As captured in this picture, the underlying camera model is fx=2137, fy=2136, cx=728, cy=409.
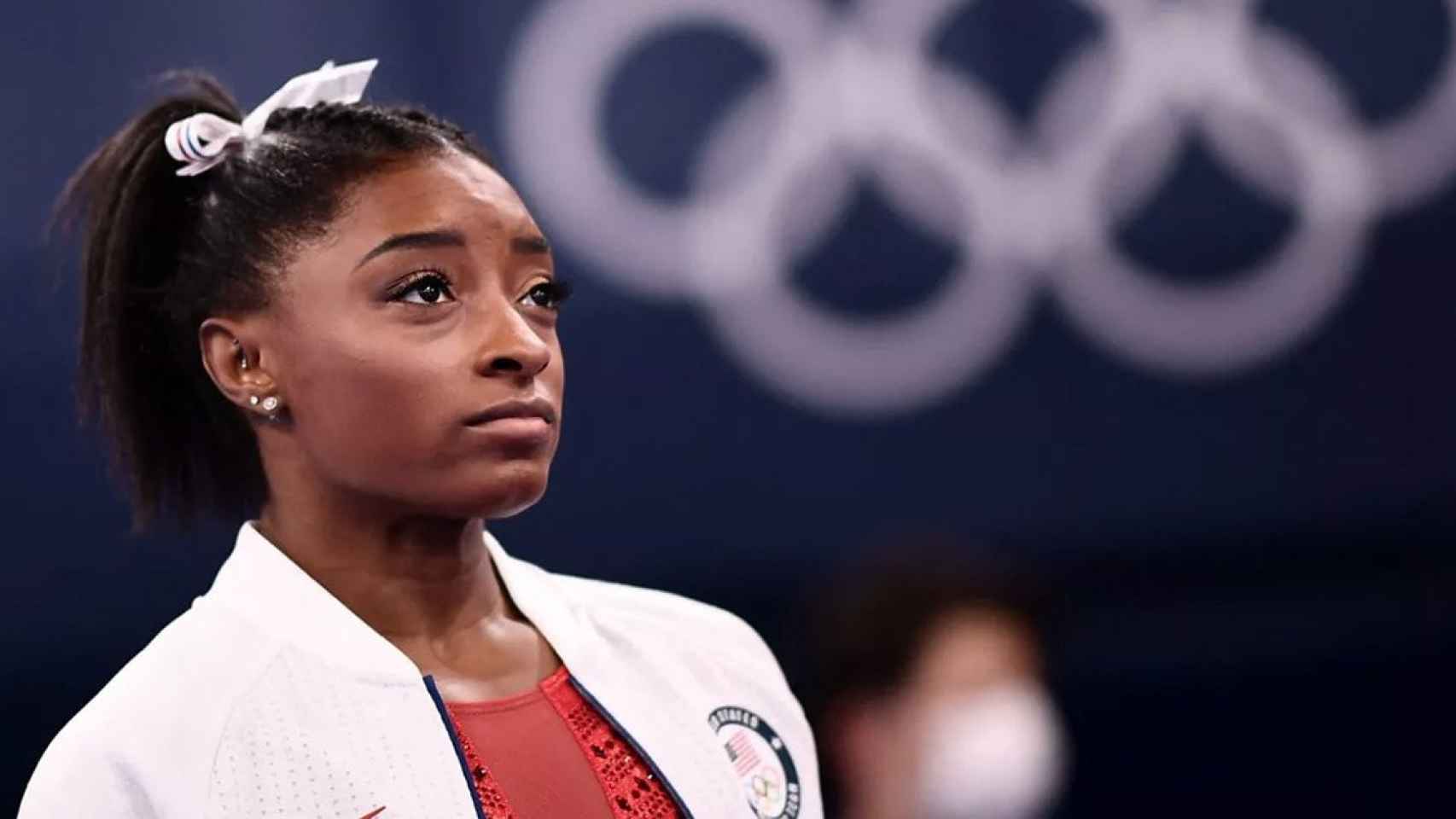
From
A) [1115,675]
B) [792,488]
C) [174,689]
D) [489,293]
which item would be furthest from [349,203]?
[1115,675]

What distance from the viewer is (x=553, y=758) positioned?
6.27 feet

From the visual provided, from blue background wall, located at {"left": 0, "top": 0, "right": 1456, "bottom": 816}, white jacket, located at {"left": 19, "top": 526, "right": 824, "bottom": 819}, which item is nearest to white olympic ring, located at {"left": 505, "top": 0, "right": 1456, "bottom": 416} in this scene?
blue background wall, located at {"left": 0, "top": 0, "right": 1456, "bottom": 816}

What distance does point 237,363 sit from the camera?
196 centimetres

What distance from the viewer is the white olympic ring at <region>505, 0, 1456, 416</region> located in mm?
4266

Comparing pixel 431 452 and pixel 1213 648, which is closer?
pixel 431 452

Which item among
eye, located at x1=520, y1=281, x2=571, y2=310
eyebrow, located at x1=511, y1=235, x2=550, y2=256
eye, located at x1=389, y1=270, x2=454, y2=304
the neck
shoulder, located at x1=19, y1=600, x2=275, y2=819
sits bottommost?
shoulder, located at x1=19, y1=600, x2=275, y2=819

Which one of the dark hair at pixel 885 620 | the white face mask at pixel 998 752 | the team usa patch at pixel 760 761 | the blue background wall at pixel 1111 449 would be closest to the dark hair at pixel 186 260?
the team usa patch at pixel 760 761

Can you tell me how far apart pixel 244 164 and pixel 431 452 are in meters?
0.37

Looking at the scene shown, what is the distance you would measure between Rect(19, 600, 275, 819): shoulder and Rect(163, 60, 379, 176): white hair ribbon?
480 mm

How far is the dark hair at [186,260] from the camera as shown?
1965 millimetres

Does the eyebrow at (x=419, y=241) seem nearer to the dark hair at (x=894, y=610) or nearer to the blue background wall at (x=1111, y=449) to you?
the dark hair at (x=894, y=610)

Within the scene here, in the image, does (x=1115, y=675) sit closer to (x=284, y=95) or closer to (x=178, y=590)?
(x=178, y=590)

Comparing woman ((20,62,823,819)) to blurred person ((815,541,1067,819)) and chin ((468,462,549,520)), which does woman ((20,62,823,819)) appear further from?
blurred person ((815,541,1067,819))

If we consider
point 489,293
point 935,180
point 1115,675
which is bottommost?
point 489,293
